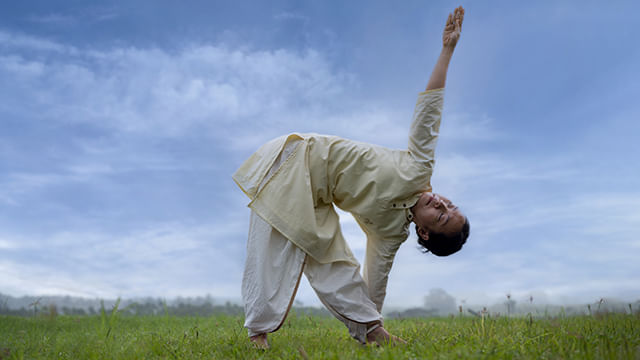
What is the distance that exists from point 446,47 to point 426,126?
0.62 meters

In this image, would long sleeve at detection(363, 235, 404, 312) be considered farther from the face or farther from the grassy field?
the grassy field

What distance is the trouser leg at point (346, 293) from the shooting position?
3.94 m

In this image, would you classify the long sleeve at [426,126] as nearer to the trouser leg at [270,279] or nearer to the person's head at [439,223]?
the person's head at [439,223]

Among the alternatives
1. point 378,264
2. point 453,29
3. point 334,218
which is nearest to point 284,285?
point 334,218

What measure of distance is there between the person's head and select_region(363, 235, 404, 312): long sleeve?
23cm

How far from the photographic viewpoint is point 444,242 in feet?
12.9

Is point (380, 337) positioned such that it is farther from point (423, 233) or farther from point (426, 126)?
point (426, 126)

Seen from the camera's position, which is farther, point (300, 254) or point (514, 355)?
point (300, 254)

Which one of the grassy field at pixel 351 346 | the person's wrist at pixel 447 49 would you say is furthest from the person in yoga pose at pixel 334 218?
the grassy field at pixel 351 346

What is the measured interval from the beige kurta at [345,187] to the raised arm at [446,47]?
4.3 inches

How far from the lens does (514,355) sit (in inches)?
118

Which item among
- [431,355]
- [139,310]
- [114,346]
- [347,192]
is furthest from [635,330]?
[139,310]

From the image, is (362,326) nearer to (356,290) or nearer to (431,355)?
(356,290)

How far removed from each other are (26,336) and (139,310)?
9.54 ft
